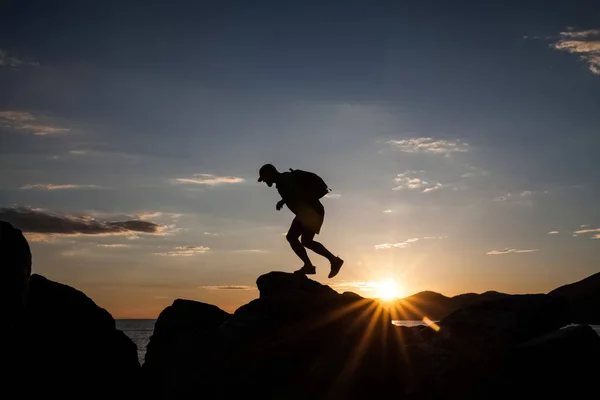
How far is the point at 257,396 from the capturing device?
14617mm

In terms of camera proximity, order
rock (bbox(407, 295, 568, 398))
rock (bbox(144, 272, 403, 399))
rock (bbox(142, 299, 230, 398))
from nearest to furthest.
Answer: rock (bbox(144, 272, 403, 399)) < rock (bbox(407, 295, 568, 398)) < rock (bbox(142, 299, 230, 398))

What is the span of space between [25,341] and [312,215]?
8.09 m

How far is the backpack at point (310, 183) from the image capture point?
16.6m

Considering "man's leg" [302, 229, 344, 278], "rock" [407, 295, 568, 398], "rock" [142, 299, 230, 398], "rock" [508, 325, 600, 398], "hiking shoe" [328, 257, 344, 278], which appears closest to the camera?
"rock" [508, 325, 600, 398]

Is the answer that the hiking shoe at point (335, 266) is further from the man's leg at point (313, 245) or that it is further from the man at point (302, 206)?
the man's leg at point (313, 245)

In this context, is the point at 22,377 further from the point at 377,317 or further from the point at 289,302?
the point at 377,317

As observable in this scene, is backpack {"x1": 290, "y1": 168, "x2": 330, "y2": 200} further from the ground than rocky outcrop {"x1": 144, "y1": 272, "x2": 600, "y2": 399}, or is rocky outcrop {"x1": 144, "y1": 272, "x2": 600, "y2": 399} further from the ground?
backpack {"x1": 290, "y1": 168, "x2": 330, "y2": 200}

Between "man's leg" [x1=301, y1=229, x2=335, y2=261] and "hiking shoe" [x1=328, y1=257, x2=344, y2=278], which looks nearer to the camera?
"hiking shoe" [x1=328, y1=257, x2=344, y2=278]

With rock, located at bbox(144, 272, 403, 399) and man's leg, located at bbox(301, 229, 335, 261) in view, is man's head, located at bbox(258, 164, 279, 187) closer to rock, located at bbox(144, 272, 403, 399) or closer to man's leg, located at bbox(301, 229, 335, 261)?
man's leg, located at bbox(301, 229, 335, 261)

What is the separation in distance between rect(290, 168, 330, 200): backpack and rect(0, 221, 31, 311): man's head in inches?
315

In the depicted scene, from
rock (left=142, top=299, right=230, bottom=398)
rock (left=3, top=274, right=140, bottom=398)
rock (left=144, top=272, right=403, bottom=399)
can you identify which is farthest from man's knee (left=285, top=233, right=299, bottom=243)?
rock (left=3, top=274, right=140, bottom=398)

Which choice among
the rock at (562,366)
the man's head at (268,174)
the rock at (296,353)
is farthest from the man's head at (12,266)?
the rock at (562,366)

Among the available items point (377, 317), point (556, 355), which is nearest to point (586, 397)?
point (556, 355)

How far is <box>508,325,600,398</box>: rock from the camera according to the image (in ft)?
48.7
